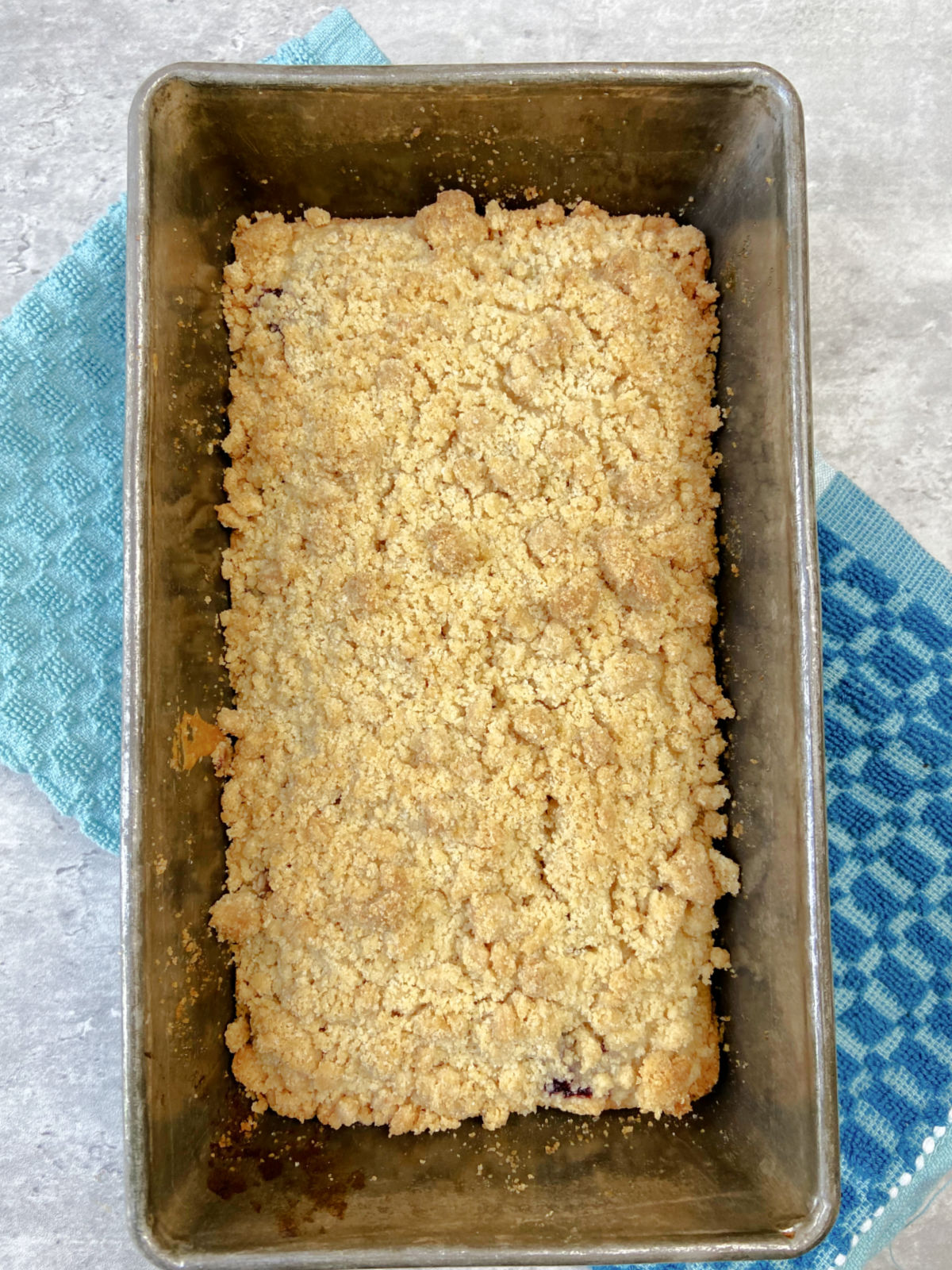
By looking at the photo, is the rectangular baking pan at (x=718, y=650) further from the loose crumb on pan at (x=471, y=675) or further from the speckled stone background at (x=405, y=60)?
the speckled stone background at (x=405, y=60)

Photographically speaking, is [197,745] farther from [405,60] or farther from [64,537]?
[405,60]

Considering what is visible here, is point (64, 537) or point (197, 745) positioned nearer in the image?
point (197, 745)

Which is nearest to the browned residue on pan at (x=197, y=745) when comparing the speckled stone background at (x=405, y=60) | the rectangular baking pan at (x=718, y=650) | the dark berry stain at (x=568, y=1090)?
the rectangular baking pan at (x=718, y=650)

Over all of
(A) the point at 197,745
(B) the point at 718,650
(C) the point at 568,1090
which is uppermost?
(B) the point at 718,650

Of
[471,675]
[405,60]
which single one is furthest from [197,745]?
[405,60]

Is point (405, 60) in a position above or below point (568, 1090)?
above

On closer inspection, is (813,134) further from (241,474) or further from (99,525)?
(99,525)

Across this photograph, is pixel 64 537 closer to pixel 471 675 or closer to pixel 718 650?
pixel 471 675

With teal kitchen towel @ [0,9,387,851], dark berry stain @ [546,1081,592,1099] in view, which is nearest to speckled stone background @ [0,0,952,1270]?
teal kitchen towel @ [0,9,387,851]
